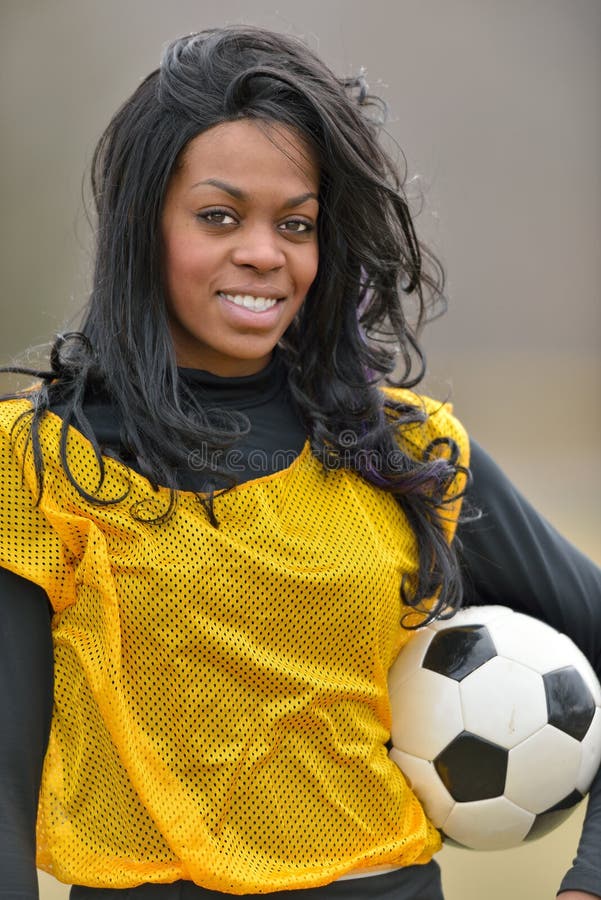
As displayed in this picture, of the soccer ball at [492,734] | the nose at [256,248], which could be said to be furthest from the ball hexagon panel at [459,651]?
the nose at [256,248]

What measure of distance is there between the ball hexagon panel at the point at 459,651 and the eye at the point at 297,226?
2.32 ft

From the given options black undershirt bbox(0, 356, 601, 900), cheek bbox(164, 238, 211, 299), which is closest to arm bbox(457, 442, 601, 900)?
black undershirt bbox(0, 356, 601, 900)

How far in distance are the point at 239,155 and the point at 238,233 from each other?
12cm

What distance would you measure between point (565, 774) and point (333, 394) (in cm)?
74

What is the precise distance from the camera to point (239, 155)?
1.99 metres

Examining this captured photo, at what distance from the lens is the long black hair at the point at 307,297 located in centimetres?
A: 200

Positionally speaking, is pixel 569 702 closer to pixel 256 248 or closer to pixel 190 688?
pixel 190 688

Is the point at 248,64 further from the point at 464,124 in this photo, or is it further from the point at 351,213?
the point at 464,124

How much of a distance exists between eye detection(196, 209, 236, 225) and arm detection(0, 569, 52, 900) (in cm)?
62

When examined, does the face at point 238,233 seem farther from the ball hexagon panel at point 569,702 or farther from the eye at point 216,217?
the ball hexagon panel at point 569,702

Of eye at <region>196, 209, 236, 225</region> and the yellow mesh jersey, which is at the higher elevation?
eye at <region>196, 209, 236, 225</region>

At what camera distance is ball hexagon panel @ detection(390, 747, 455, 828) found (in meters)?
2.08

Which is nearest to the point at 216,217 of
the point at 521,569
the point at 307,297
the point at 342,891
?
the point at 307,297

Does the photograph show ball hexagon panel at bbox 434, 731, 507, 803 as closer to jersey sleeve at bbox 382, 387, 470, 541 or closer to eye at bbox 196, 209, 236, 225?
jersey sleeve at bbox 382, 387, 470, 541
